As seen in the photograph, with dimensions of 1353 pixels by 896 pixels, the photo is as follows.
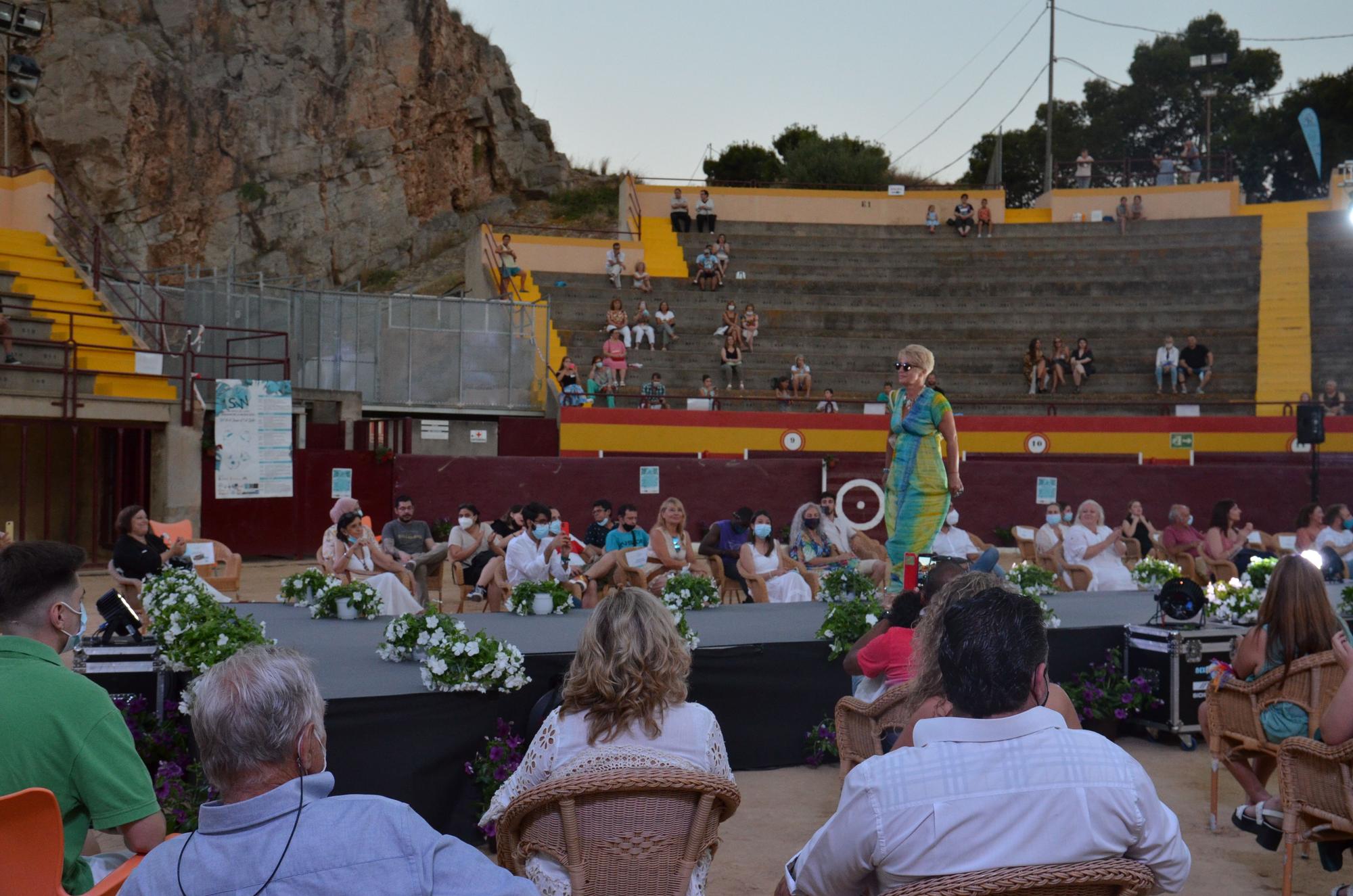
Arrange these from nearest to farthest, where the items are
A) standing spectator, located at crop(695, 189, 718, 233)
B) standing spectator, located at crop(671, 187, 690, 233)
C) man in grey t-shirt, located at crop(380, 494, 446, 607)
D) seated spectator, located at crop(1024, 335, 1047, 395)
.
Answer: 1. man in grey t-shirt, located at crop(380, 494, 446, 607)
2. seated spectator, located at crop(1024, 335, 1047, 395)
3. standing spectator, located at crop(695, 189, 718, 233)
4. standing spectator, located at crop(671, 187, 690, 233)

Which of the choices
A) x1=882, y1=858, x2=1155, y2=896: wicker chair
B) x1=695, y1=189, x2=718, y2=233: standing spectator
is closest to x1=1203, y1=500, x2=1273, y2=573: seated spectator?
x1=882, y1=858, x2=1155, y2=896: wicker chair

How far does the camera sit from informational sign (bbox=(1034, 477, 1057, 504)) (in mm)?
18281

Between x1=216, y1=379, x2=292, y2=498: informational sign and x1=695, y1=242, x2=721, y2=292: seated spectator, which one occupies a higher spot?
x1=695, y1=242, x2=721, y2=292: seated spectator

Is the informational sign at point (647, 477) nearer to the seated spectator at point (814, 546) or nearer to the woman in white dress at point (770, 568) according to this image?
the seated spectator at point (814, 546)

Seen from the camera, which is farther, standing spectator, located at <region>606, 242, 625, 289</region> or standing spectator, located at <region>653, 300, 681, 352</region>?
standing spectator, located at <region>606, 242, 625, 289</region>

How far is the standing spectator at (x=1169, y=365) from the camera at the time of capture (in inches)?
885

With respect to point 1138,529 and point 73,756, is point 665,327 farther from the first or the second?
point 73,756

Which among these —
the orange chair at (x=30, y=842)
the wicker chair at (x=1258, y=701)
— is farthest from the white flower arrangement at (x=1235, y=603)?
the orange chair at (x=30, y=842)

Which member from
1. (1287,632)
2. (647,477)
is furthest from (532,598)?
(647,477)

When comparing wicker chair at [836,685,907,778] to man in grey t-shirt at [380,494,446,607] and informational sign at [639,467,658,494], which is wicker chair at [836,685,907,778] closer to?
man in grey t-shirt at [380,494,446,607]

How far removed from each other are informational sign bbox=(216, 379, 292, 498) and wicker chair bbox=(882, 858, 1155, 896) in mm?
15926

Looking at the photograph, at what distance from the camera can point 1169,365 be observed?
22.5 m

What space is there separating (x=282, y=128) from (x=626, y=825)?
40.3 meters

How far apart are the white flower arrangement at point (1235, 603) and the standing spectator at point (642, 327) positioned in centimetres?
1660
